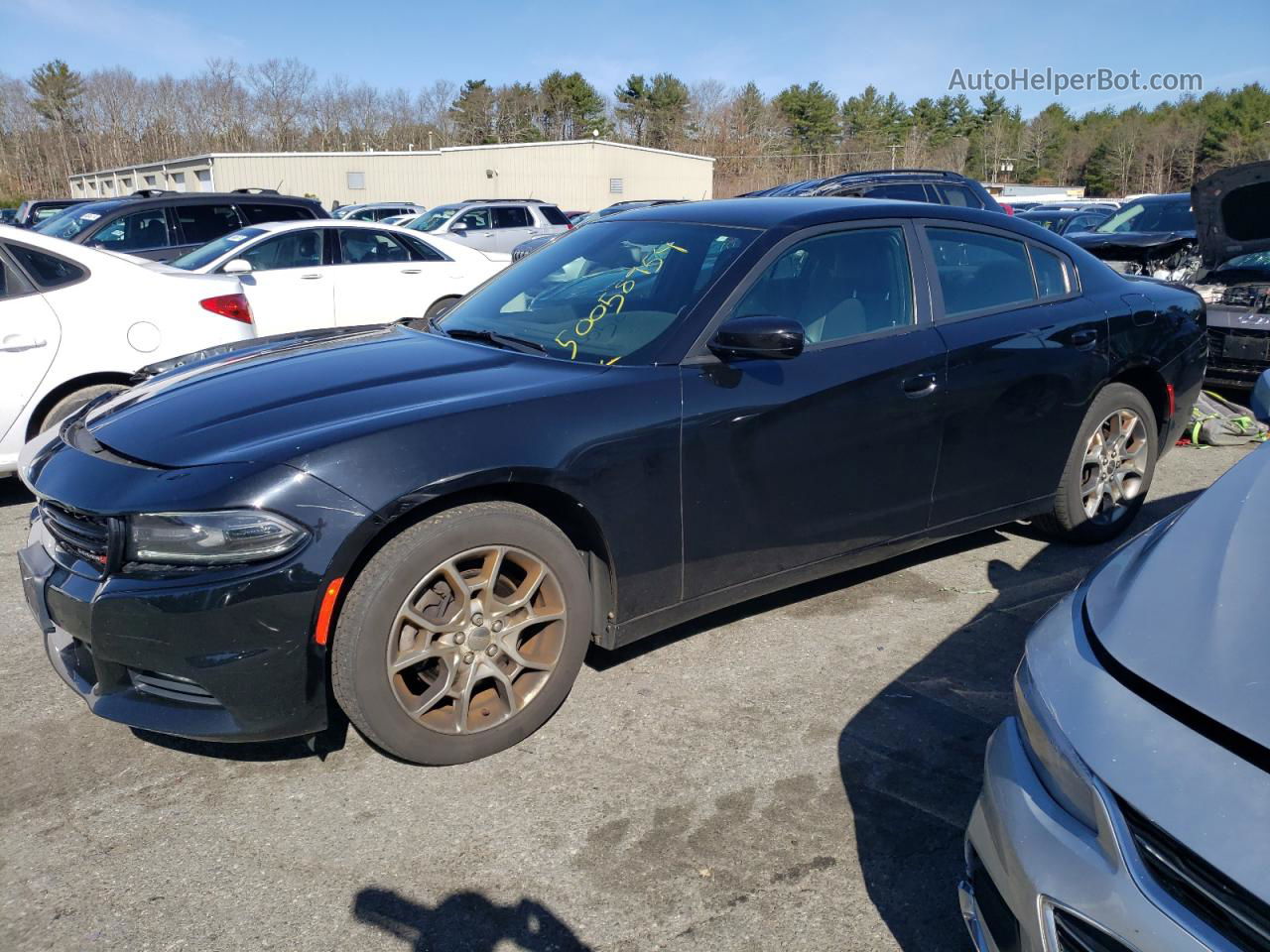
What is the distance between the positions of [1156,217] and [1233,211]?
766cm

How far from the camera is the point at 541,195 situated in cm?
4606

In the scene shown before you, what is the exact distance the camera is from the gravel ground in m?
2.33

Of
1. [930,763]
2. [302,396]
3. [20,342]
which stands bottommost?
[930,763]

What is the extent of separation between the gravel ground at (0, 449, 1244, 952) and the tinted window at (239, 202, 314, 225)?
8.74m

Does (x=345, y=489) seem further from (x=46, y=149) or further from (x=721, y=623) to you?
(x=46, y=149)

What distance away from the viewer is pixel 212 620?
2559mm

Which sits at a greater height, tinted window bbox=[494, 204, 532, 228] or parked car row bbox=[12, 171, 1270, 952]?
tinted window bbox=[494, 204, 532, 228]

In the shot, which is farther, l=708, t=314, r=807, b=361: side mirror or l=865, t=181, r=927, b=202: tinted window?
l=865, t=181, r=927, b=202: tinted window

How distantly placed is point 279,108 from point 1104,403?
8014 centimetres

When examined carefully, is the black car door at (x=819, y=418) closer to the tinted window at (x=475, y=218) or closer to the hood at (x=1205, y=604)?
the hood at (x=1205, y=604)

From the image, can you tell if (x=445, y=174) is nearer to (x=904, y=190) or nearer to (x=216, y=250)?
(x=904, y=190)

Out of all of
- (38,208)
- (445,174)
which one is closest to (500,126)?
(445,174)

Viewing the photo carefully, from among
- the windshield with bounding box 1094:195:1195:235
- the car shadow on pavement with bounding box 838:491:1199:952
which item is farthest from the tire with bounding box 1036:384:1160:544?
the windshield with bounding box 1094:195:1195:235

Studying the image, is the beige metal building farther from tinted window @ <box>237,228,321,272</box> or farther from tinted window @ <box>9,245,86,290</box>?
tinted window @ <box>9,245,86,290</box>
